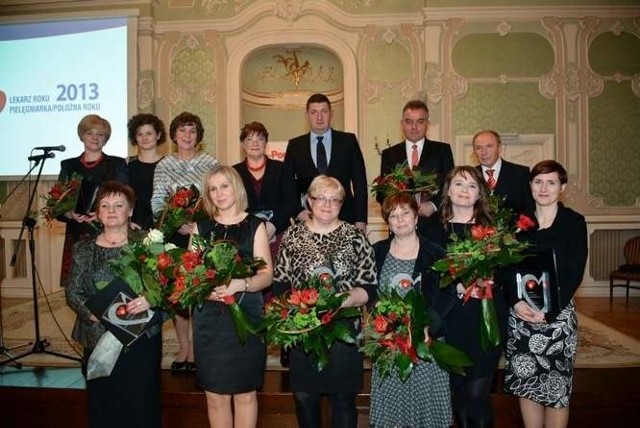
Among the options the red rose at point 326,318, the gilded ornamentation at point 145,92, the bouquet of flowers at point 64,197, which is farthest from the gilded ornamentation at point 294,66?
the red rose at point 326,318

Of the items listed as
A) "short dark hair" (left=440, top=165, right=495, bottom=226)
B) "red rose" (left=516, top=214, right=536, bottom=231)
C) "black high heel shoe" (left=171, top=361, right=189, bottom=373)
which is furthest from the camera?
"black high heel shoe" (left=171, top=361, right=189, bottom=373)

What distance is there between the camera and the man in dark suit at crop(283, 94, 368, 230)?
3.56 m

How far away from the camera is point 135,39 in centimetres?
736

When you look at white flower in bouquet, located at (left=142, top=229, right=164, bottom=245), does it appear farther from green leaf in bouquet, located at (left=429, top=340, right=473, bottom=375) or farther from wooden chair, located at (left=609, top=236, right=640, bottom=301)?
wooden chair, located at (left=609, top=236, right=640, bottom=301)

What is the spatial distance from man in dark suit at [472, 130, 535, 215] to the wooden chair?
3964 mm

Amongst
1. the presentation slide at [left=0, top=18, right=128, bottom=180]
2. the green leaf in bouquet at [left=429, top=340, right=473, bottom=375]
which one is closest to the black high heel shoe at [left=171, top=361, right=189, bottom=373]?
the green leaf in bouquet at [left=429, top=340, right=473, bottom=375]

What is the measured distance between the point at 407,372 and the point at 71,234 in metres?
2.27

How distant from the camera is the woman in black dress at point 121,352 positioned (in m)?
2.48

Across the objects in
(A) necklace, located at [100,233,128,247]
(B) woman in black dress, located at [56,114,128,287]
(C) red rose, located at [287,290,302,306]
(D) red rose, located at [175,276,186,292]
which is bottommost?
(C) red rose, located at [287,290,302,306]

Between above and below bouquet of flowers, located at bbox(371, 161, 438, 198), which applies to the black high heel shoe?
below

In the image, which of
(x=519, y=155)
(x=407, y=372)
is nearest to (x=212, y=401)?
(x=407, y=372)

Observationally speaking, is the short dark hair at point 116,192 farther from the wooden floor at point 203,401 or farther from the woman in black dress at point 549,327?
the woman in black dress at point 549,327

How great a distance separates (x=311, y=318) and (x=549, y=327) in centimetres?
108

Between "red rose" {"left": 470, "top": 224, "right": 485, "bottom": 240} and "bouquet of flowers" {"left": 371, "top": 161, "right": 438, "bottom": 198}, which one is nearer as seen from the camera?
"red rose" {"left": 470, "top": 224, "right": 485, "bottom": 240}
